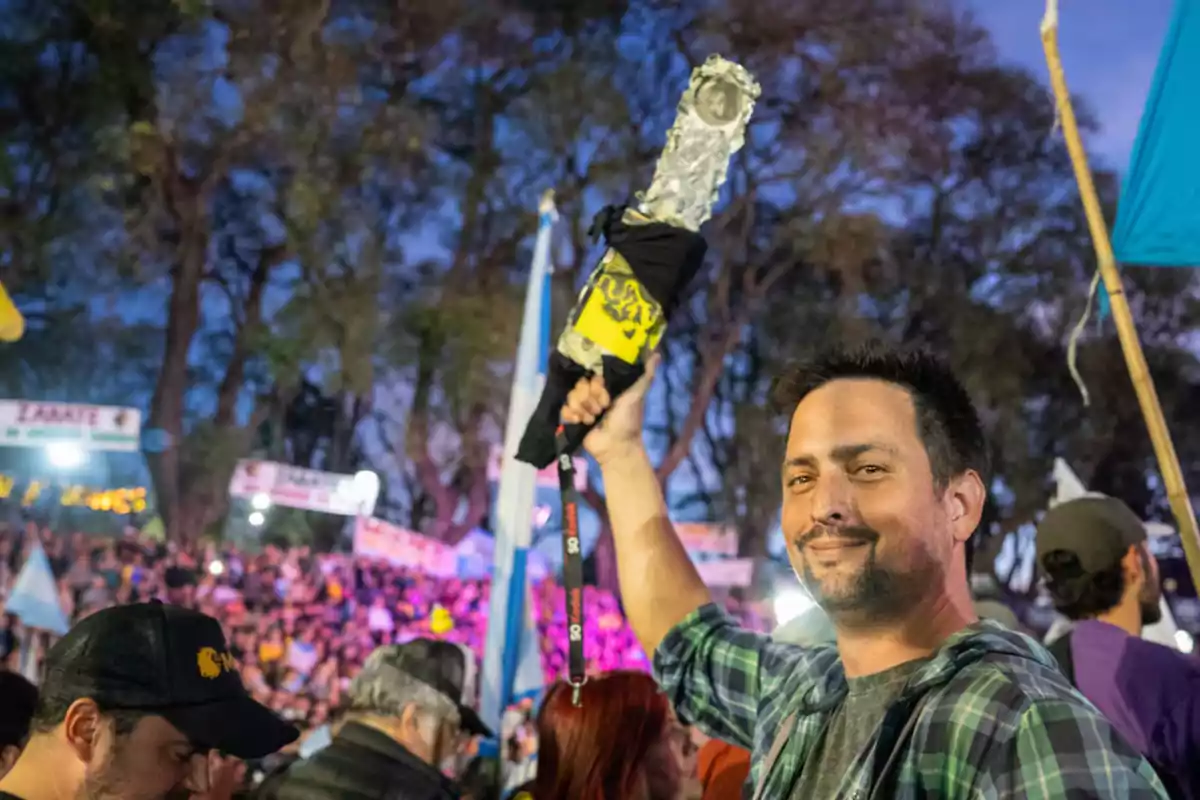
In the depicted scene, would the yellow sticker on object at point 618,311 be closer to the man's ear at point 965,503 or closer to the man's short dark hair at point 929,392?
the man's short dark hair at point 929,392

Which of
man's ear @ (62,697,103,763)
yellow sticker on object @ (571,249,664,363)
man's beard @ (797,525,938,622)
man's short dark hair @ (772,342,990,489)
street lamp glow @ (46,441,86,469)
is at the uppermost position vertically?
street lamp glow @ (46,441,86,469)

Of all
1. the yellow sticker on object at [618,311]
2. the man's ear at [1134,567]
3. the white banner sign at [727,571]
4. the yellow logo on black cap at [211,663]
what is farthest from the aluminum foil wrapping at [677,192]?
the white banner sign at [727,571]

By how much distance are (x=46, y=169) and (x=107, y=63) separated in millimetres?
2023

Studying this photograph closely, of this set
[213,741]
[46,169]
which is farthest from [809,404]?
[46,169]

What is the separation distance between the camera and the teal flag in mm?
3104

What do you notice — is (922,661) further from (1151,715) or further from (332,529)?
(332,529)

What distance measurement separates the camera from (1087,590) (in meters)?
2.69

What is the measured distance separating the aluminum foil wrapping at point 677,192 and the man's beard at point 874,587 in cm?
78

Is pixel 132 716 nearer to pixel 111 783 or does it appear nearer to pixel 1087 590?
pixel 111 783

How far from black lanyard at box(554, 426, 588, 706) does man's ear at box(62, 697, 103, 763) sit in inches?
34.2

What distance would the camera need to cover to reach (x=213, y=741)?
77.1 inches

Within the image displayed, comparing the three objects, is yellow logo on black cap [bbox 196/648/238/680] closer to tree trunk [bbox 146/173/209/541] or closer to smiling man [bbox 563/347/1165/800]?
smiling man [bbox 563/347/1165/800]

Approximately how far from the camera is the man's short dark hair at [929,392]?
4.64 feet

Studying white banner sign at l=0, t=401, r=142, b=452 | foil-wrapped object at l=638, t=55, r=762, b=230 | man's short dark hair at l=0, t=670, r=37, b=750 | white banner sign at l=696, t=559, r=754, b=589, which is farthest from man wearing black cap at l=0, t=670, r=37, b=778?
white banner sign at l=696, t=559, r=754, b=589
